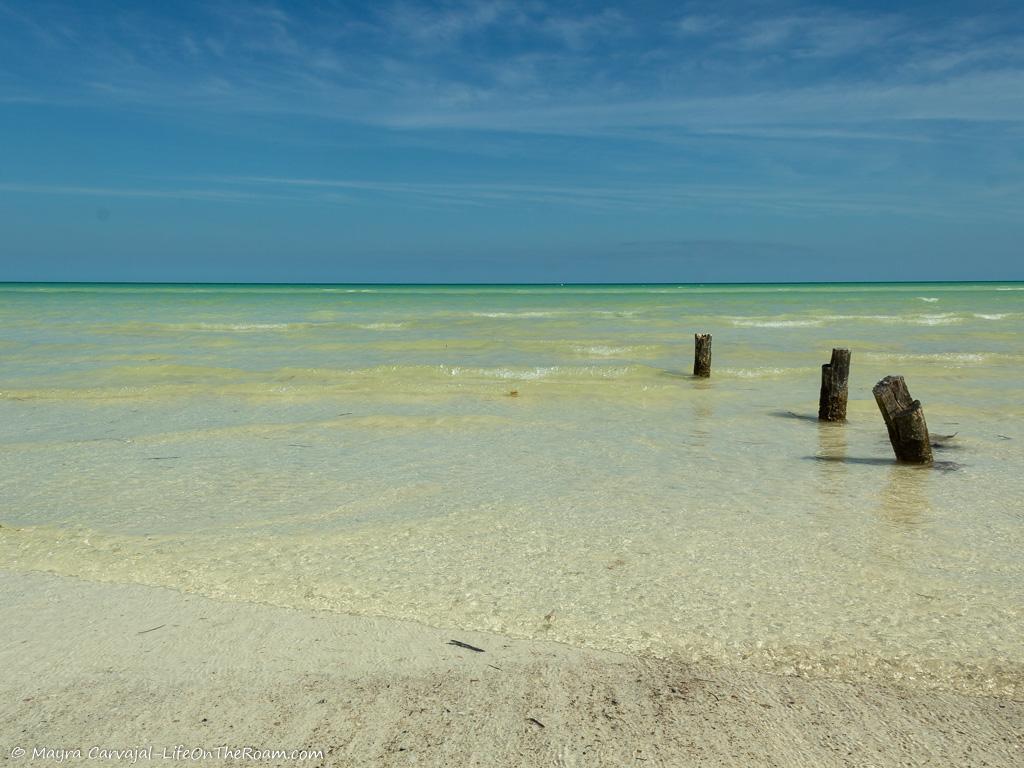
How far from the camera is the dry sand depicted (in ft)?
8.93

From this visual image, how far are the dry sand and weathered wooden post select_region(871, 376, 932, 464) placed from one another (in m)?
4.65

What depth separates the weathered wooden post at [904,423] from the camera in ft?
24.0

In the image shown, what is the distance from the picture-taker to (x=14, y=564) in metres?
4.48

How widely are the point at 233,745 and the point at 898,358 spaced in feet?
57.5

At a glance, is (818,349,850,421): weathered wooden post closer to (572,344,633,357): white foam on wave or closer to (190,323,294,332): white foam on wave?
(572,344,633,357): white foam on wave

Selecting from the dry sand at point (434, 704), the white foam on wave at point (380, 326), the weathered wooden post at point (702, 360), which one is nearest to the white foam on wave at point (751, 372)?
the weathered wooden post at point (702, 360)

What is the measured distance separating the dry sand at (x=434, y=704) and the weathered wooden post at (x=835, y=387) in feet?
22.6

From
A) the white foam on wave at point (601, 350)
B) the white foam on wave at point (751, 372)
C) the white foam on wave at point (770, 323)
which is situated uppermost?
the white foam on wave at point (751, 372)

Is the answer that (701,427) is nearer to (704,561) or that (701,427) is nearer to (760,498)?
(760,498)

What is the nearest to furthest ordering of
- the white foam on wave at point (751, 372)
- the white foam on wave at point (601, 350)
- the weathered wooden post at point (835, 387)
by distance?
the weathered wooden post at point (835, 387) → the white foam on wave at point (751, 372) → the white foam on wave at point (601, 350)

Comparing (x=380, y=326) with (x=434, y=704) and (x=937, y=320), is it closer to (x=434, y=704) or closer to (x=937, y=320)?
(x=937, y=320)

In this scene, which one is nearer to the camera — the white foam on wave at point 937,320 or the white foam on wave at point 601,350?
the white foam on wave at point 601,350

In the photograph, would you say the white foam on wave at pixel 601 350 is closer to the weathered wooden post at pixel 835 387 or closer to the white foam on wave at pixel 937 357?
the white foam on wave at pixel 937 357

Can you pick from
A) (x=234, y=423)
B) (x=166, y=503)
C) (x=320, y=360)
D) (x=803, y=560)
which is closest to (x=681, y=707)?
(x=803, y=560)
